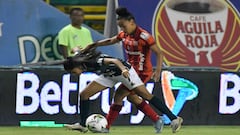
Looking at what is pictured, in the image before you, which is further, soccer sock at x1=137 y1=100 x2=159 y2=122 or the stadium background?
the stadium background

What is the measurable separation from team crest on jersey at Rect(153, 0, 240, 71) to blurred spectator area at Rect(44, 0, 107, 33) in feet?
3.60

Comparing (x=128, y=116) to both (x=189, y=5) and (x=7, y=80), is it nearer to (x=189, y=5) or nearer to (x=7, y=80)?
(x=7, y=80)

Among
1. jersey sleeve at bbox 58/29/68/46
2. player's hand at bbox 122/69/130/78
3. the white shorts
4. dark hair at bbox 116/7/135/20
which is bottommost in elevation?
the white shorts

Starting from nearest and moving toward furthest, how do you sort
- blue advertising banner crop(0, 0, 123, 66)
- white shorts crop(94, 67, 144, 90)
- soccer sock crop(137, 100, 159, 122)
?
white shorts crop(94, 67, 144, 90)
soccer sock crop(137, 100, 159, 122)
blue advertising banner crop(0, 0, 123, 66)

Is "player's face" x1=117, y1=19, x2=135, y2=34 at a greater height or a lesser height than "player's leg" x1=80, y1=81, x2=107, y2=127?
greater

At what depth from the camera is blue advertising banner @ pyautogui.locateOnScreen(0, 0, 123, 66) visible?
16938mm

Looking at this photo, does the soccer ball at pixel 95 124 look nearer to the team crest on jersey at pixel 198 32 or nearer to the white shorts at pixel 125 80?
the white shorts at pixel 125 80

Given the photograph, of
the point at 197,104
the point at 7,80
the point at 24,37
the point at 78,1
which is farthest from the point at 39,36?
the point at 197,104

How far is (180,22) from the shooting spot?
→ 714 inches

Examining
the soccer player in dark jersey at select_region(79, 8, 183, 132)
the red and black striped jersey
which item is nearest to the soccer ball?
the soccer player in dark jersey at select_region(79, 8, 183, 132)

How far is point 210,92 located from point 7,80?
Result: 3.53m

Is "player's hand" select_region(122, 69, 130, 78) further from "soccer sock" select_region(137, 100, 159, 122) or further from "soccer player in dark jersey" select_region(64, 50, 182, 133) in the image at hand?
"soccer sock" select_region(137, 100, 159, 122)

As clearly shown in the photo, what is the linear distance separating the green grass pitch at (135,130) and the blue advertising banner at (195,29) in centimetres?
335

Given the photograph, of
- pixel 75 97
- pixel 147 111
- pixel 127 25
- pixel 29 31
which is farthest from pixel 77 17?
pixel 147 111
